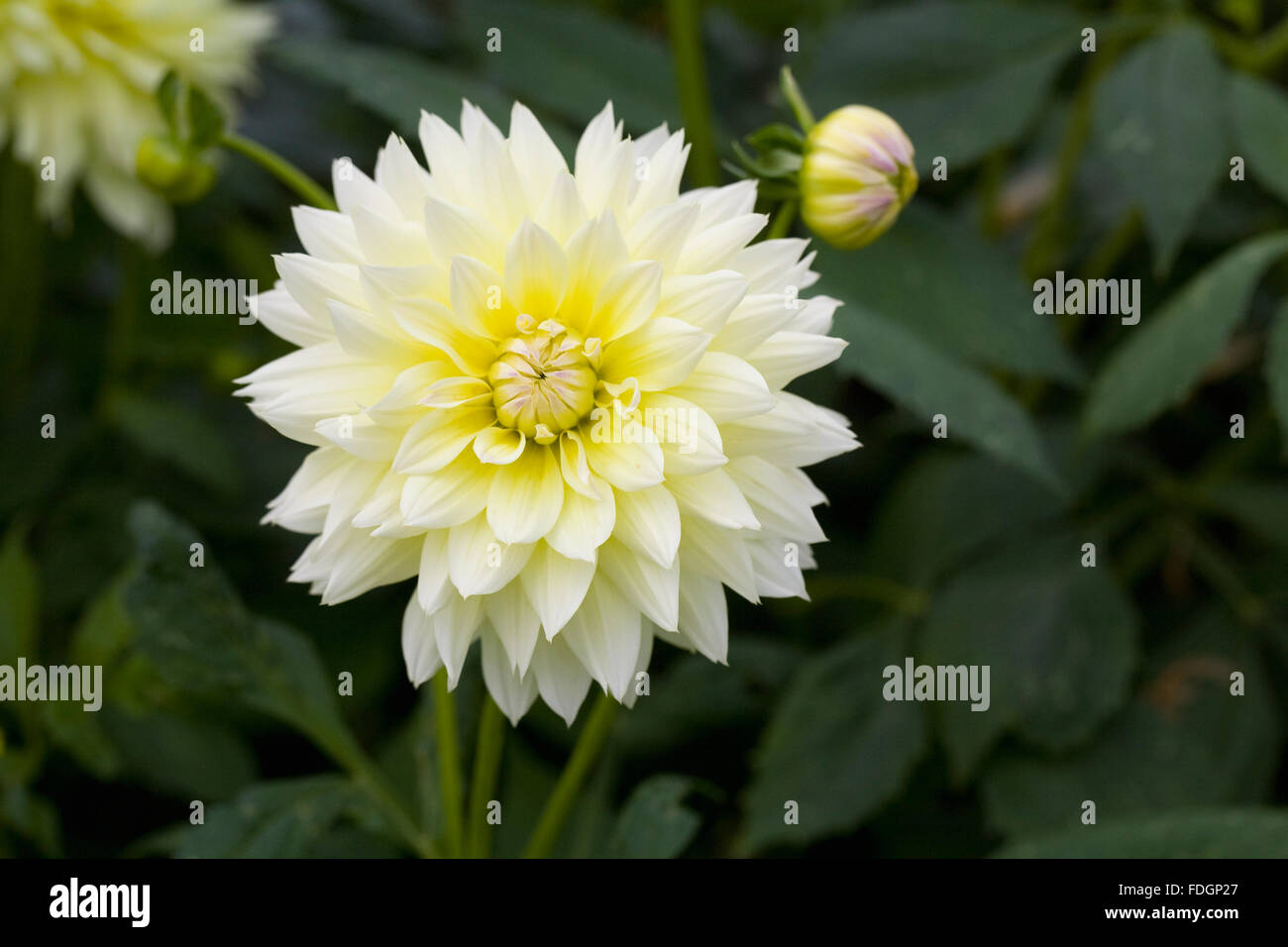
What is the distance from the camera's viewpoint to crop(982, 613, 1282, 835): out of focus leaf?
155 cm

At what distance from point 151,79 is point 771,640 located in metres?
1.21

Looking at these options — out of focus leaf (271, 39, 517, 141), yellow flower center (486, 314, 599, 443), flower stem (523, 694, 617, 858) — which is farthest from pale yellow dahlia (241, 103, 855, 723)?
out of focus leaf (271, 39, 517, 141)

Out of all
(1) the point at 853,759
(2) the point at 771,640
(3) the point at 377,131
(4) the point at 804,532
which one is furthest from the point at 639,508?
(3) the point at 377,131

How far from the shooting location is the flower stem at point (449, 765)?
1.14 meters

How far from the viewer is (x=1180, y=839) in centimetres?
134

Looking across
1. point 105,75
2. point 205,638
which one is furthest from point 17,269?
point 205,638

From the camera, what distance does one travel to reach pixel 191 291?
1.84m

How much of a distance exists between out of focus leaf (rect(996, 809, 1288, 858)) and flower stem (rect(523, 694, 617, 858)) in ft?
1.67

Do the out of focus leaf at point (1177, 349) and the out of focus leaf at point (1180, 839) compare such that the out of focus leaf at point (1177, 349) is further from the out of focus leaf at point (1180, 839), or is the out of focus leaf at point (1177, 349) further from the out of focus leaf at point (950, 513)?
the out of focus leaf at point (1180, 839)

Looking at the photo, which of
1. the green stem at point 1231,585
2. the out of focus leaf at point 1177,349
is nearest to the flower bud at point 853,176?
the out of focus leaf at point 1177,349

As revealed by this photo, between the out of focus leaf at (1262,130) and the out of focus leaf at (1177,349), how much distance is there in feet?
0.28

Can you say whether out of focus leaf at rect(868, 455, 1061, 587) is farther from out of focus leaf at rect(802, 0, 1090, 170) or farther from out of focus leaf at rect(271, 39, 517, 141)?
out of focus leaf at rect(271, 39, 517, 141)
